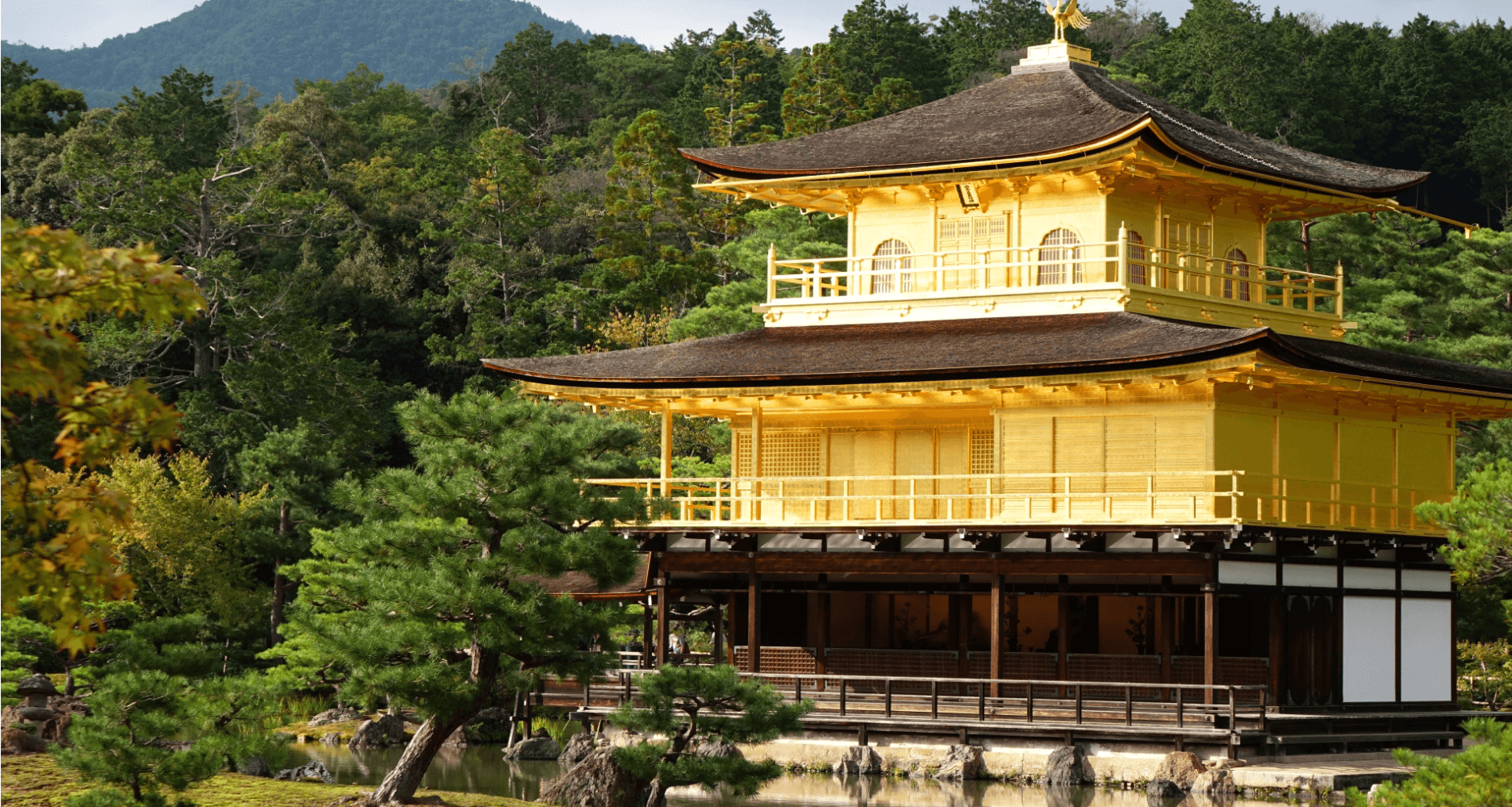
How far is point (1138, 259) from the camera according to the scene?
1200 inches

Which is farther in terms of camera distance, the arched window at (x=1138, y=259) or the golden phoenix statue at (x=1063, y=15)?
the golden phoenix statue at (x=1063, y=15)

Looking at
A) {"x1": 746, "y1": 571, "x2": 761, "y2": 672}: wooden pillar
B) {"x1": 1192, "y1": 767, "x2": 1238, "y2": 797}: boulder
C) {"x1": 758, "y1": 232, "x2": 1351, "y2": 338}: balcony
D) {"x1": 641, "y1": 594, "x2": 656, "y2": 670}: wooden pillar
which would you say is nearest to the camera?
{"x1": 1192, "y1": 767, "x2": 1238, "y2": 797}: boulder

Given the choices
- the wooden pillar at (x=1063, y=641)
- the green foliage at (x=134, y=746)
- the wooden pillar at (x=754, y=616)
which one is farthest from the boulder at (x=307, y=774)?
the wooden pillar at (x=1063, y=641)

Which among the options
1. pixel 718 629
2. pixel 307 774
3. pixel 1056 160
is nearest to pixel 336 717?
pixel 718 629

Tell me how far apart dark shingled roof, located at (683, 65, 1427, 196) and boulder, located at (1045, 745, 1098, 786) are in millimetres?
9308

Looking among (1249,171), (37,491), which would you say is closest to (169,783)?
(37,491)

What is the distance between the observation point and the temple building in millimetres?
26891

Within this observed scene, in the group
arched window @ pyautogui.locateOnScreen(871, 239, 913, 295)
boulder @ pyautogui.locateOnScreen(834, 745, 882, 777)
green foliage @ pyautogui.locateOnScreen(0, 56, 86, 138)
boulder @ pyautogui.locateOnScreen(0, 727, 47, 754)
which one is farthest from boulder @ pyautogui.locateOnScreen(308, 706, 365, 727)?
green foliage @ pyautogui.locateOnScreen(0, 56, 86, 138)

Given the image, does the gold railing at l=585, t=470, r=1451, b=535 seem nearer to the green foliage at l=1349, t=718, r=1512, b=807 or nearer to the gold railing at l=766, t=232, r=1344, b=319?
→ the gold railing at l=766, t=232, r=1344, b=319

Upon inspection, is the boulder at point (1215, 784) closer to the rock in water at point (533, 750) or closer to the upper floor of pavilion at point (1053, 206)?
the upper floor of pavilion at point (1053, 206)

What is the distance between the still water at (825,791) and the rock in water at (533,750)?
0.94m

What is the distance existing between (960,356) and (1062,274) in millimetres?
3545

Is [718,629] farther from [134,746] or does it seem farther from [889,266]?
[134,746]

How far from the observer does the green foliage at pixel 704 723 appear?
19609 mm
